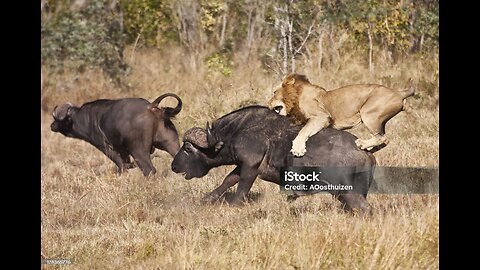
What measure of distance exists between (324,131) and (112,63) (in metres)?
4.57

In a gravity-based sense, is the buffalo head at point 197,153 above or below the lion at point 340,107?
below

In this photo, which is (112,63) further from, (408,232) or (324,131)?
(408,232)

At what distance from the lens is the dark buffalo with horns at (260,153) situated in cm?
934

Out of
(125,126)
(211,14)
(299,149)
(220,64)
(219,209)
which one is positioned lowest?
(219,209)

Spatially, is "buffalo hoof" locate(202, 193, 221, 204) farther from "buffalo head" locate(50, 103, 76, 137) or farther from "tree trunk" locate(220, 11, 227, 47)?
"buffalo head" locate(50, 103, 76, 137)

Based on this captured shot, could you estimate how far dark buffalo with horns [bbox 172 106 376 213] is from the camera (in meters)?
9.34

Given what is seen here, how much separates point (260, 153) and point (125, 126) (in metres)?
2.61

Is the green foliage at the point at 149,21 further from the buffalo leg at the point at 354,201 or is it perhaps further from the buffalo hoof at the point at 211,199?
the buffalo leg at the point at 354,201

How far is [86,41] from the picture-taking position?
45.0 ft

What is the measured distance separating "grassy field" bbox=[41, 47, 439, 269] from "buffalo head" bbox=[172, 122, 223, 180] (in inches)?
8.4

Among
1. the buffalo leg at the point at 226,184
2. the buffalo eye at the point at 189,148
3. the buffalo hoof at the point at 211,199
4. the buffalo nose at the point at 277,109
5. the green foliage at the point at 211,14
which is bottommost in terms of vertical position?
the buffalo hoof at the point at 211,199

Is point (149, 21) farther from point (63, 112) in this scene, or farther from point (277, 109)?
point (277, 109)

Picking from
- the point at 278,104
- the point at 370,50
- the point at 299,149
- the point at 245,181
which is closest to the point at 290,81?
the point at 278,104

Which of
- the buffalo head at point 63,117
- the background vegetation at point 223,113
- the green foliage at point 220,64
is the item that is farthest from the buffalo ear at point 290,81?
the buffalo head at point 63,117
